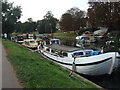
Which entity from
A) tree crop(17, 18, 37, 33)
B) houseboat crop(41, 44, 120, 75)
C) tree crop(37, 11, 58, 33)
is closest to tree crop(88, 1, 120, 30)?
houseboat crop(41, 44, 120, 75)

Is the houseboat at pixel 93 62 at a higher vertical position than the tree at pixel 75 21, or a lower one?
lower

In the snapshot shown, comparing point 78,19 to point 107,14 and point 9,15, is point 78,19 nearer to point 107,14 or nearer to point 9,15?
point 107,14

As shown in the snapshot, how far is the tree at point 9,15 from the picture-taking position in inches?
1566

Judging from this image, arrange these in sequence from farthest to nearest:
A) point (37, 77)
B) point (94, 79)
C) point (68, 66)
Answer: point (68, 66) → point (94, 79) → point (37, 77)

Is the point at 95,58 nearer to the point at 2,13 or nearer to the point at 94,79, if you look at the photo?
the point at 94,79

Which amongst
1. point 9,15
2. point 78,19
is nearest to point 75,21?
point 78,19

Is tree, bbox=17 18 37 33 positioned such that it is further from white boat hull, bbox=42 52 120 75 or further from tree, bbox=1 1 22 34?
white boat hull, bbox=42 52 120 75

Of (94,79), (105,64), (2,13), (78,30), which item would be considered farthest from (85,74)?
(78,30)

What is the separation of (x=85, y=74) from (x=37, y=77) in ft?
24.6

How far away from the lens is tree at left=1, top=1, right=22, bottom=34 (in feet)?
131

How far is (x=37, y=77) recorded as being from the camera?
876cm

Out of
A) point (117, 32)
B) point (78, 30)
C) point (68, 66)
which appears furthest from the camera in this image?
point (78, 30)

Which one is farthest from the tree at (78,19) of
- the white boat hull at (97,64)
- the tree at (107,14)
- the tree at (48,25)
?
the white boat hull at (97,64)

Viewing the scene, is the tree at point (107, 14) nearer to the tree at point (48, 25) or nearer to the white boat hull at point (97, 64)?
the white boat hull at point (97, 64)
